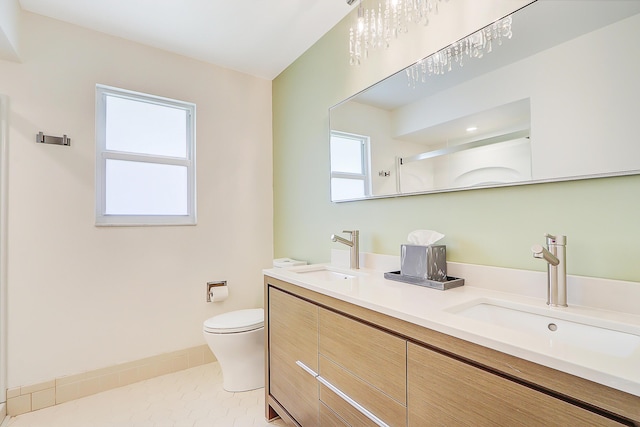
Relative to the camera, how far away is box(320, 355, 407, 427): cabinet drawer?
0.99m

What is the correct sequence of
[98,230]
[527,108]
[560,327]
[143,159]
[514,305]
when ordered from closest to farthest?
[560,327] < [514,305] < [527,108] < [98,230] < [143,159]

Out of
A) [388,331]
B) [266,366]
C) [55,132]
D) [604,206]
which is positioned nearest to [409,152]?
[604,206]

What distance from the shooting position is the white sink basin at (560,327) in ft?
2.66

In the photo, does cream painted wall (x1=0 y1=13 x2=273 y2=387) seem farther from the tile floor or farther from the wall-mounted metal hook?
the tile floor

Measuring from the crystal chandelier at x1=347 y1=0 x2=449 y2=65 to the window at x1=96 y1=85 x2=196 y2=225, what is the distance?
1.55 metres

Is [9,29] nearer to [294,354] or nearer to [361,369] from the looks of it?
[294,354]

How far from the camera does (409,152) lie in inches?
64.6

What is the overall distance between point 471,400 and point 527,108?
1.04m

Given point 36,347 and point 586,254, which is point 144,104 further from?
point 586,254

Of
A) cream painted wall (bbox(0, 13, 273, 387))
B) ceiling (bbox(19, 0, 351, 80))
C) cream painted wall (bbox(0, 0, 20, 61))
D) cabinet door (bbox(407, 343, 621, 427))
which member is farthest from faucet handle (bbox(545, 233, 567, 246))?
cream painted wall (bbox(0, 0, 20, 61))

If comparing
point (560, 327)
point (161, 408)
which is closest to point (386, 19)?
point (560, 327)

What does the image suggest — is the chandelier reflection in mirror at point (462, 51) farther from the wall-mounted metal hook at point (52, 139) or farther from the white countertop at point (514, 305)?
the wall-mounted metal hook at point (52, 139)

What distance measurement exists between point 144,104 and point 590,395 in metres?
2.94

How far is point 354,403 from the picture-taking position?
1146 millimetres
